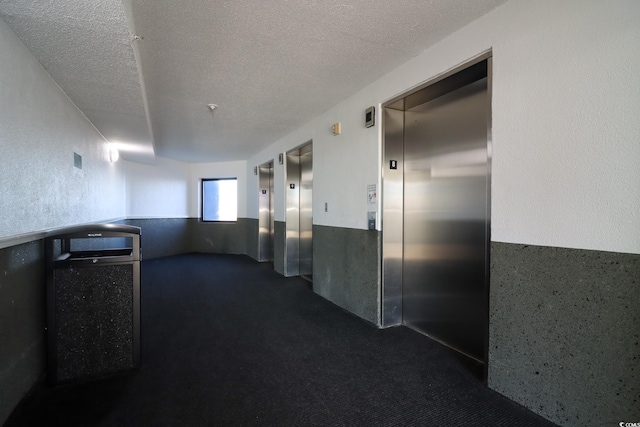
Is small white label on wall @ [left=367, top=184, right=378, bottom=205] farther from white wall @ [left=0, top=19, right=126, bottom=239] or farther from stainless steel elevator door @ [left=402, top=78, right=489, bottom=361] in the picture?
white wall @ [left=0, top=19, right=126, bottom=239]

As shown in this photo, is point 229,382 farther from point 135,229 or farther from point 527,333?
point 527,333

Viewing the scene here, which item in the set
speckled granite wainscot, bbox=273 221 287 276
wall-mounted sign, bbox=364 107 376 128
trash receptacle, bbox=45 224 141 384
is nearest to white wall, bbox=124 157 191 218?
speckled granite wainscot, bbox=273 221 287 276

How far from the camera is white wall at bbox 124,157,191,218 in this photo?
7418 millimetres

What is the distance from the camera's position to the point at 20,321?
2.01 m

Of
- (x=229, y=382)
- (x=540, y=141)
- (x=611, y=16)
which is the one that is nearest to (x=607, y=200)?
(x=540, y=141)

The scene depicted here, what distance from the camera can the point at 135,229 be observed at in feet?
7.98

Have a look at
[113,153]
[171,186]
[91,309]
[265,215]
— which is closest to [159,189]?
[171,186]

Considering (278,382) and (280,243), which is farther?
(280,243)

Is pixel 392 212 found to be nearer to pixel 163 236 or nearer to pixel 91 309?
pixel 91 309

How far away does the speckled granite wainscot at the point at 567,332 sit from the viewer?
1.54 metres

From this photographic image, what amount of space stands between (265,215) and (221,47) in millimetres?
5205

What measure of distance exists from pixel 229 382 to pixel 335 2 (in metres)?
2.79

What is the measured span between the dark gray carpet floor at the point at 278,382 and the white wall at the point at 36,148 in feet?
4.18

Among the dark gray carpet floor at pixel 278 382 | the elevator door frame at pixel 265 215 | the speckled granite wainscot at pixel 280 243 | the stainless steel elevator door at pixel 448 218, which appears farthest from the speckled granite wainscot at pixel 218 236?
the stainless steel elevator door at pixel 448 218
